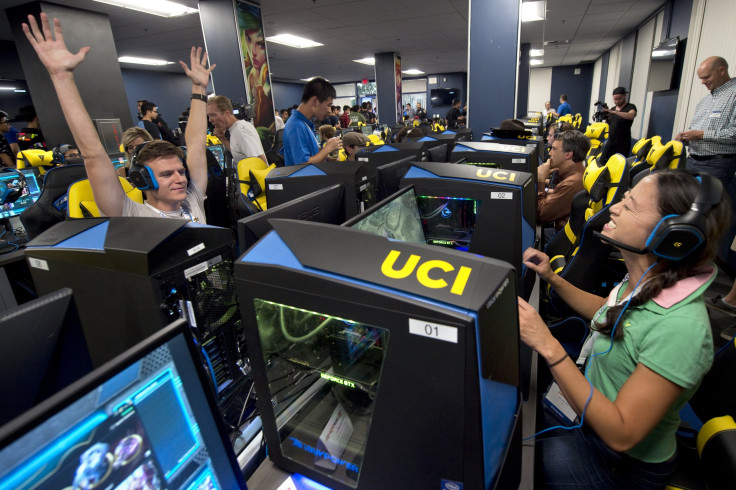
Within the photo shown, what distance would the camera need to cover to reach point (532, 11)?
6691mm

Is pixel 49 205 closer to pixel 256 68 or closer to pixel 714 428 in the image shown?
pixel 714 428

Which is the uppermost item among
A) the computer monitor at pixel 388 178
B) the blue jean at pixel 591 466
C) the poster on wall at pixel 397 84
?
the poster on wall at pixel 397 84

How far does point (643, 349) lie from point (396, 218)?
779 millimetres

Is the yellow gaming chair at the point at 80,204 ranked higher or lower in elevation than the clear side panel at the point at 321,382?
higher

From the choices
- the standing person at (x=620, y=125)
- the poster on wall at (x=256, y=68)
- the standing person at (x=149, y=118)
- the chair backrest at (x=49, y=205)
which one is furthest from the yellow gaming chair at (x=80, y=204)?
the standing person at (x=620, y=125)

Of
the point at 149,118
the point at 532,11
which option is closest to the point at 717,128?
the point at 532,11

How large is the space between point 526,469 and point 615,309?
512 mm

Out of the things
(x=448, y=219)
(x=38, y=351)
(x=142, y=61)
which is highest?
(x=142, y=61)

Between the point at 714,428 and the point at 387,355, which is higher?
the point at 387,355

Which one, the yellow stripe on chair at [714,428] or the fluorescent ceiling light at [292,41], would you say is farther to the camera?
the fluorescent ceiling light at [292,41]

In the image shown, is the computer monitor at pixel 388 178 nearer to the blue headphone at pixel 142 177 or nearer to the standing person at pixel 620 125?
the blue headphone at pixel 142 177

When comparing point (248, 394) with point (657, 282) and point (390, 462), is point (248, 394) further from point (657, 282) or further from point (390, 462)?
point (657, 282)

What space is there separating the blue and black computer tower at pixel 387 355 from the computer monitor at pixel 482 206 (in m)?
0.79

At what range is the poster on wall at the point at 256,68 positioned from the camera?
18.2 feet
